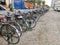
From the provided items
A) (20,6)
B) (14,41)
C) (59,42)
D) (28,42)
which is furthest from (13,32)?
(20,6)

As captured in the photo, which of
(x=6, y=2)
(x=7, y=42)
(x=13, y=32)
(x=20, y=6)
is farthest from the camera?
(x=6, y=2)

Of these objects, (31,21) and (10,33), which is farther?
(31,21)

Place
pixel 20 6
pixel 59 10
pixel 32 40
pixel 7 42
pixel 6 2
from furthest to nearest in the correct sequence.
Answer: pixel 59 10, pixel 6 2, pixel 20 6, pixel 32 40, pixel 7 42

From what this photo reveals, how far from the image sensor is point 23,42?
783 cm

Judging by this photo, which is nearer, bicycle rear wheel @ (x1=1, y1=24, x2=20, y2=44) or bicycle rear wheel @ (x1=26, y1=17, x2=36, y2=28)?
bicycle rear wheel @ (x1=1, y1=24, x2=20, y2=44)

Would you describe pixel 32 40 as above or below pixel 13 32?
below

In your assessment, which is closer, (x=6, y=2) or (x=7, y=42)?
(x=7, y=42)

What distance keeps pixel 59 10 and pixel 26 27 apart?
2815 cm

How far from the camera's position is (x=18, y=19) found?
9.25 metres

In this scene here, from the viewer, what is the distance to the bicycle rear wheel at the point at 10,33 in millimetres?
7027

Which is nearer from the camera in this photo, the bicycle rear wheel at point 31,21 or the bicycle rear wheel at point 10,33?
the bicycle rear wheel at point 10,33

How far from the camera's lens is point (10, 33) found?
716 centimetres

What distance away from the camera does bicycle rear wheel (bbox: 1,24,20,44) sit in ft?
23.1

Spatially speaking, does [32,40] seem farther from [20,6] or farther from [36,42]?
[20,6]
